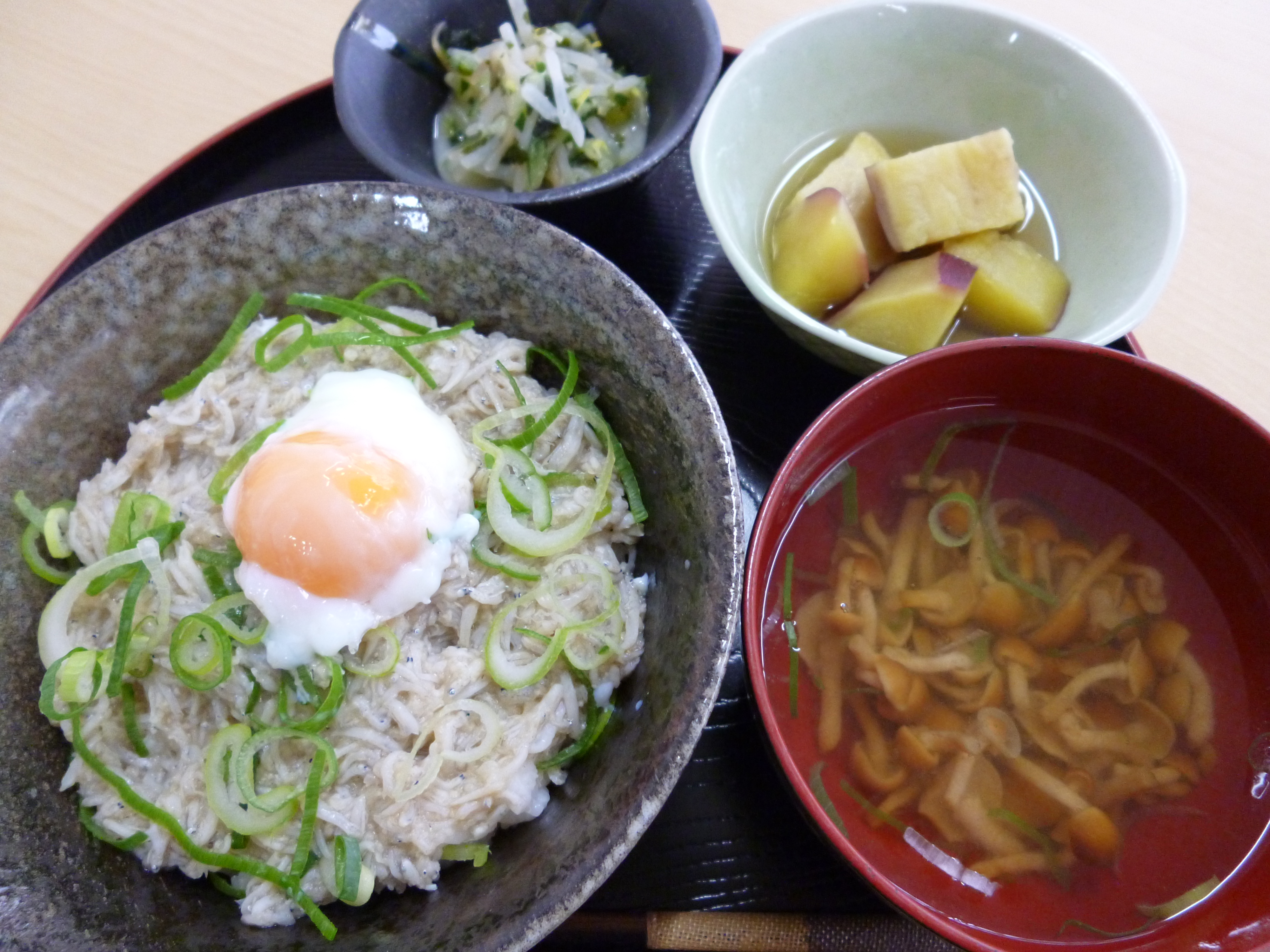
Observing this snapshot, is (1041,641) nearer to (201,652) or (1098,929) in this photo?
(1098,929)

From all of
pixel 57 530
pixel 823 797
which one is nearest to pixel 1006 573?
pixel 823 797

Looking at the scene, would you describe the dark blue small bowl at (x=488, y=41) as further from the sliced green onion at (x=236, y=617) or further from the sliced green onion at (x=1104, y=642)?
the sliced green onion at (x=1104, y=642)

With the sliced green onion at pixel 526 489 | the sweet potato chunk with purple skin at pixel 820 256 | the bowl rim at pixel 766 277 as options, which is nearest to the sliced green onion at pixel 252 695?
the sliced green onion at pixel 526 489

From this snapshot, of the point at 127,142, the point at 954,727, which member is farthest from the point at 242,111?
the point at 954,727

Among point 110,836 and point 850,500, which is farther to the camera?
point 850,500

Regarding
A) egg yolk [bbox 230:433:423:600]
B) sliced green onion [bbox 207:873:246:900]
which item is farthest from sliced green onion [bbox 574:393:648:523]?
sliced green onion [bbox 207:873:246:900]

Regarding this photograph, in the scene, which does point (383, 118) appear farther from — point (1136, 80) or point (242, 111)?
point (1136, 80)
